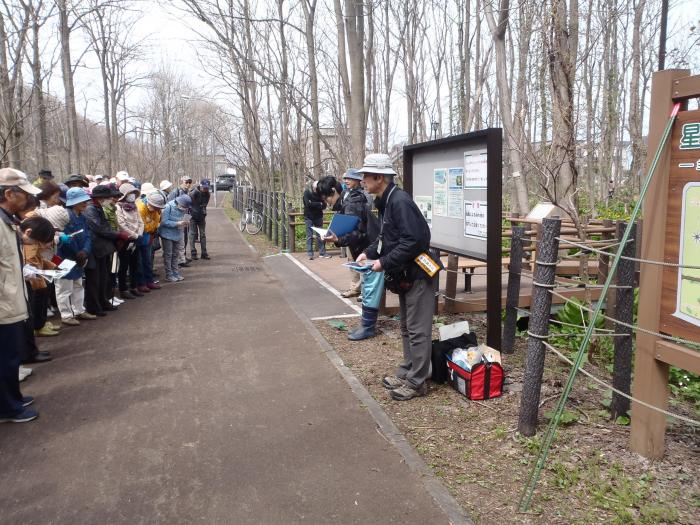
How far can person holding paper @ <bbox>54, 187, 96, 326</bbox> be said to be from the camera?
23.3 ft

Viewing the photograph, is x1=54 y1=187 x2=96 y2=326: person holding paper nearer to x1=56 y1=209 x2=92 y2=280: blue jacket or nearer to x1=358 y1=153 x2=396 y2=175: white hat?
x1=56 y1=209 x2=92 y2=280: blue jacket

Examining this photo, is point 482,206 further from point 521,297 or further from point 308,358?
point 308,358

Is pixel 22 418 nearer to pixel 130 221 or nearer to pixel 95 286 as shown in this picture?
pixel 95 286

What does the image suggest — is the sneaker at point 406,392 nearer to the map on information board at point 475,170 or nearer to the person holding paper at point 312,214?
the map on information board at point 475,170

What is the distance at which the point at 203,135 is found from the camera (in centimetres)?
5041

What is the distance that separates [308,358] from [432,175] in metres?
2.47

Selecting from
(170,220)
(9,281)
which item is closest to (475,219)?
(9,281)

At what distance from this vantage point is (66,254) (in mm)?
7145

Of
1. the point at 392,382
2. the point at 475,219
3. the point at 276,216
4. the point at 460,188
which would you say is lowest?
the point at 392,382

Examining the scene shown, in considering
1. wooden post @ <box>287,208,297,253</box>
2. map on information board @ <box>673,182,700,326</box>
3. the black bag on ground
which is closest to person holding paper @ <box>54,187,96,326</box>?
the black bag on ground

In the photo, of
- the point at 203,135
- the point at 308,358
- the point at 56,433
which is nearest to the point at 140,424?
the point at 56,433

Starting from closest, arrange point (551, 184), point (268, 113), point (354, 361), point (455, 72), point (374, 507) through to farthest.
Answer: point (374, 507)
point (354, 361)
point (551, 184)
point (455, 72)
point (268, 113)

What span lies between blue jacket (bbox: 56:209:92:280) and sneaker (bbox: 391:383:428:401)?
4.81 meters

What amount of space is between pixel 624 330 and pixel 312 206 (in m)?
9.38
